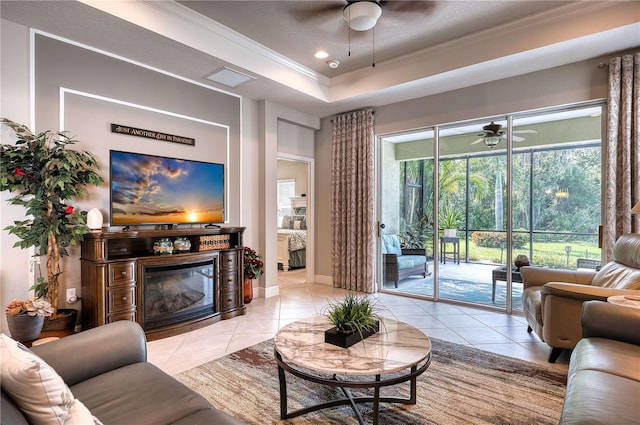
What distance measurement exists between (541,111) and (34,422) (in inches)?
195

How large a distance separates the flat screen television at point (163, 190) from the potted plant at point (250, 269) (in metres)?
0.60

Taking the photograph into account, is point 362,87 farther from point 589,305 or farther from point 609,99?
point 589,305

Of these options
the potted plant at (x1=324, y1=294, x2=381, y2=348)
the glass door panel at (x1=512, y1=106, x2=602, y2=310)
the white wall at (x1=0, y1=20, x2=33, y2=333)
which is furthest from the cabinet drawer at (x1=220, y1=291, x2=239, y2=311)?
the glass door panel at (x1=512, y1=106, x2=602, y2=310)

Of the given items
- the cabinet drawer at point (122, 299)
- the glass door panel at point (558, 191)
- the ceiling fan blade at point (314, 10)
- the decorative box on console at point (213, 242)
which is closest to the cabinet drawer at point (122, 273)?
the cabinet drawer at point (122, 299)

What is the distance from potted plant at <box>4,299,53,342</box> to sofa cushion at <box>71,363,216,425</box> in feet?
Result: 5.31

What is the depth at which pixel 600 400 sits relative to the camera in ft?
4.49

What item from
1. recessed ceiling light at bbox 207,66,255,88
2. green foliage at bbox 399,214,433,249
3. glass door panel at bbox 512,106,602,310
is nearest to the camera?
glass door panel at bbox 512,106,602,310

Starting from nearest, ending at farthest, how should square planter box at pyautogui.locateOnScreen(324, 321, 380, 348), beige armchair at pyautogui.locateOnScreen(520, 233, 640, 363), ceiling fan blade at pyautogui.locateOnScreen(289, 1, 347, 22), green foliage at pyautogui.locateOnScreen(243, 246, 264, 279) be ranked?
square planter box at pyautogui.locateOnScreen(324, 321, 380, 348), beige armchair at pyautogui.locateOnScreen(520, 233, 640, 363), ceiling fan blade at pyautogui.locateOnScreen(289, 1, 347, 22), green foliage at pyautogui.locateOnScreen(243, 246, 264, 279)

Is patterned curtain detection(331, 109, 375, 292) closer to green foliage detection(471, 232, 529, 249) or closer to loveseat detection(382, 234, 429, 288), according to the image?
loveseat detection(382, 234, 429, 288)

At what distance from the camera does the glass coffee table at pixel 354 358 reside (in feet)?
5.60

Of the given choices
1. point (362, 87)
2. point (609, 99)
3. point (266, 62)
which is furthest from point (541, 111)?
point (266, 62)

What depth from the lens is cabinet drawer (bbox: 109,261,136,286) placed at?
3.08 metres

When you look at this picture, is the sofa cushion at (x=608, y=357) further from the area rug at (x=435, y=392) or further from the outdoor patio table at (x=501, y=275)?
the outdoor patio table at (x=501, y=275)

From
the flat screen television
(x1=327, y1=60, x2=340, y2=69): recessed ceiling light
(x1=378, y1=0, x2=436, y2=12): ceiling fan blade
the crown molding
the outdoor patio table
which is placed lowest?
the outdoor patio table
